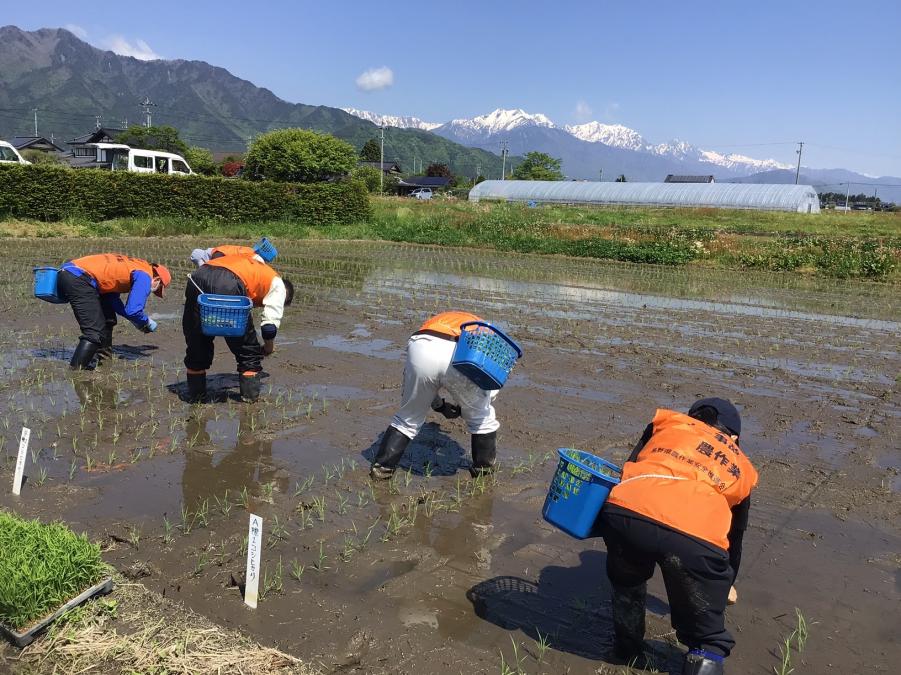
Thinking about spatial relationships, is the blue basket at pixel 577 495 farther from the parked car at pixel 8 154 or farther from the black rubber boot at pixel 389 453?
the parked car at pixel 8 154

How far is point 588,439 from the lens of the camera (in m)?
5.59

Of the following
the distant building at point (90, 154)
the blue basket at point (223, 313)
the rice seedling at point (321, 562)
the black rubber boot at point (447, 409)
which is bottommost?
the rice seedling at point (321, 562)

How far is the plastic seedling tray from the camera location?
269 centimetres

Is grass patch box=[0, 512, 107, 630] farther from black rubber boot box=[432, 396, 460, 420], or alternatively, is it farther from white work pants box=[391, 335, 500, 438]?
black rubber boot box=[432, 396, 460, 420]

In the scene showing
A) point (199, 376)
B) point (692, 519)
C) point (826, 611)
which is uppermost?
point (692, 519)

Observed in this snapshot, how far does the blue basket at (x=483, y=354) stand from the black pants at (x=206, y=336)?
230cm

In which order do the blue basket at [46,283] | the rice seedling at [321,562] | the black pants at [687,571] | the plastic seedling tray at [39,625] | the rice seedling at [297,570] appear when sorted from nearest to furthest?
the black pants at [687,571], the plastic seedling tray at [39,625], the rice seedling at [297,570], the rice seedling at [321,562], the blue basket at [46,283]

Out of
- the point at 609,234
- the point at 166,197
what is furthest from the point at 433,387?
the point at 609,234

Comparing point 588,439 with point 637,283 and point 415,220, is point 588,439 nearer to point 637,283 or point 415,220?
point 637,283

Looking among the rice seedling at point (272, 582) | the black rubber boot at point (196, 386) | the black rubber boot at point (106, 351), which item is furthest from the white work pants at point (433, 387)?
the black rubber boot at point (106, 351)

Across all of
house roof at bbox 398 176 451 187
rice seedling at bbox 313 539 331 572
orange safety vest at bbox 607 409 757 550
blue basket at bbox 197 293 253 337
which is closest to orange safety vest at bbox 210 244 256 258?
blue basket at bbox 197 293 253 337

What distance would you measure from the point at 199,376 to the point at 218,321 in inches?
33.6

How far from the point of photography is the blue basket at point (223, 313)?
5.25 m

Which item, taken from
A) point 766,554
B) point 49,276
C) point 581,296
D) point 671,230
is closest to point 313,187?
point 671,230
